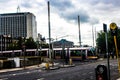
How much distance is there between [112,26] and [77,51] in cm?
6045

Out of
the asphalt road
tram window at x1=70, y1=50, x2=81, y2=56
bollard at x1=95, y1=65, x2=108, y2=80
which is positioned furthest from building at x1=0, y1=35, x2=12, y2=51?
bollard at x1=95, y1=65, x2=108, y2=80

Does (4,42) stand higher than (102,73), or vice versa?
(4,42)

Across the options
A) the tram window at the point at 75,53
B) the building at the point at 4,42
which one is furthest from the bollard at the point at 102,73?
the building at the point at 4,42

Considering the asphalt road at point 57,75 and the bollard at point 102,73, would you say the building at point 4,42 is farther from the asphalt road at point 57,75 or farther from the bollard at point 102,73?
the bollard at point 102,73

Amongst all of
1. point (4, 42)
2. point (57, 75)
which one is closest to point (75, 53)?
point (57, 75)

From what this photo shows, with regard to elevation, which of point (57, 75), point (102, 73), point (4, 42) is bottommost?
point (57, 75)

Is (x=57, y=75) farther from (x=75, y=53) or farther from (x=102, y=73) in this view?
(x=75, y=53)

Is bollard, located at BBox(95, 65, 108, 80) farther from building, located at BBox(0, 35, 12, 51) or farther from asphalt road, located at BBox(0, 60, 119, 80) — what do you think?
building, located at BBox(0, 35, 12, 51)

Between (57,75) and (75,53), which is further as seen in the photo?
(75,53)

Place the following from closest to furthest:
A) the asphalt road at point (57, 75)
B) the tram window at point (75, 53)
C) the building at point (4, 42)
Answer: the asphalt road at point (57, 75) → the tram window at point (75, 53) → the building at point (4, 42)

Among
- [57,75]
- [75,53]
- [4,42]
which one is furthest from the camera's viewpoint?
[4,42]

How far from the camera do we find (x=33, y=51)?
85625 mm

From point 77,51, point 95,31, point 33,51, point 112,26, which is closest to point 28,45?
point 95,31

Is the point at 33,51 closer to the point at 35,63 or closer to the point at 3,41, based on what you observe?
the point at 35,63
